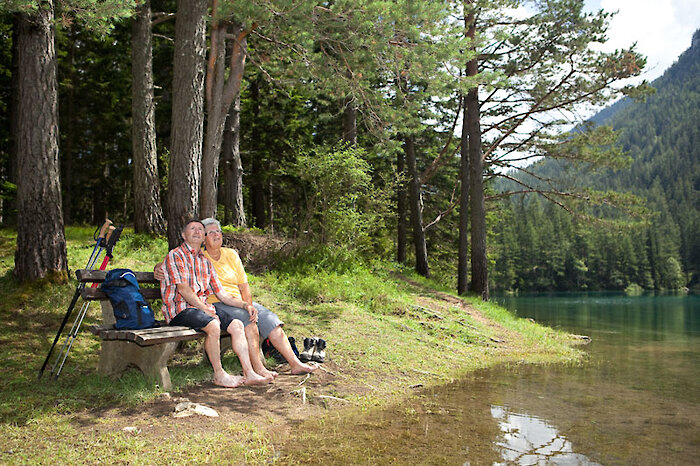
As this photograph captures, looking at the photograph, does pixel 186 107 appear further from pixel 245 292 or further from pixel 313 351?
pixel 313 351

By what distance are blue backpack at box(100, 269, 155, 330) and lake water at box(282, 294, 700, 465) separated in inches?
81.2

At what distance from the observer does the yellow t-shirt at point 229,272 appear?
5996mm

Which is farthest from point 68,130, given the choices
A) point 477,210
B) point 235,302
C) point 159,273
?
point 235,302

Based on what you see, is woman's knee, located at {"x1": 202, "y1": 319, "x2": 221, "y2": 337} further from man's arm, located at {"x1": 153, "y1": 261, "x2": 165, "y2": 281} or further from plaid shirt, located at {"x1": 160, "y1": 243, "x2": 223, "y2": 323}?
man's arm, located at {"x1": 153, "y1": 261, "x2": 165, "y2": 281}

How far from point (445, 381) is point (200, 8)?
21.2 ft

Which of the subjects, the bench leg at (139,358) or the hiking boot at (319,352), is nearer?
the bench leg at (139,358)

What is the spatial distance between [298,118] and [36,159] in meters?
14.9

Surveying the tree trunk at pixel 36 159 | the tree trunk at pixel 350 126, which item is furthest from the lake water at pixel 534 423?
the tree trunk at pixel 350 126

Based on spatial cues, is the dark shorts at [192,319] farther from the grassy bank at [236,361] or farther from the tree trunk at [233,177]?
the tree trunk at [233,177]

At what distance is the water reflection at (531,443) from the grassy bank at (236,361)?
1283mm

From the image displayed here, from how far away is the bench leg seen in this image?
16.7 ft

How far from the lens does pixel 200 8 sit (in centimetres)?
830

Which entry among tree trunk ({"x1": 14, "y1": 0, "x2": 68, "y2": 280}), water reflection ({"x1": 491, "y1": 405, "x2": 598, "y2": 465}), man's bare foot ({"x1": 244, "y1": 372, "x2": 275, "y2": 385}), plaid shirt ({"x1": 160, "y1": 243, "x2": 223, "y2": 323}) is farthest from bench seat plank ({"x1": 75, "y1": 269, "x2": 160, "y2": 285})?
water reflection ({"x1": 491, "y1": 405, "x2": 598, "y2": 465})

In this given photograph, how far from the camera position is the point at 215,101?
9.44 metres
